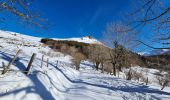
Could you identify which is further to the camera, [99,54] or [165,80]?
[99,54]

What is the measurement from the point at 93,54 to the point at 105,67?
477 centimetres

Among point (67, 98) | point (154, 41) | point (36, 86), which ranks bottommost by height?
point (67, 98)

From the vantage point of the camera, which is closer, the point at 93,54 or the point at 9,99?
the point at 9,99

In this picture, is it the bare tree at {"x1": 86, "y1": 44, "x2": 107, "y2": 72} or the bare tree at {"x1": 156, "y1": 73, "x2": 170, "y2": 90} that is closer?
the bare tree at {"x1": 156, "y1": 73, "x2": 170, "y2": 90}

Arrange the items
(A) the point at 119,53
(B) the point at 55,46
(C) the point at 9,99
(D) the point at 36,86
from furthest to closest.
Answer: (B) the point at 55,46 < (A) the point at 119,53 < (D) the point at 36,86 < (C) the point at 9,99

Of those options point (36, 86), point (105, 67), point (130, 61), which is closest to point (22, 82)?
point (36, 86)

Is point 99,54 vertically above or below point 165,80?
above

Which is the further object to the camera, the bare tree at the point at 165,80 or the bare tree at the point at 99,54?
the bare tree at the point at 99,54

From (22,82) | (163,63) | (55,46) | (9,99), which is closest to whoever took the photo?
(9,99)

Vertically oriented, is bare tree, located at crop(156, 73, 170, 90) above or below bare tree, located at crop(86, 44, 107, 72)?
below

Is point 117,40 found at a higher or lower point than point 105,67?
higher

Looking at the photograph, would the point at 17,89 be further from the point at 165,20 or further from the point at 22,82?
the point at 165,20

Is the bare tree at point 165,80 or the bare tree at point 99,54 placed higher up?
the bare tree at point 99,54

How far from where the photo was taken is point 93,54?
46969 millimetres
